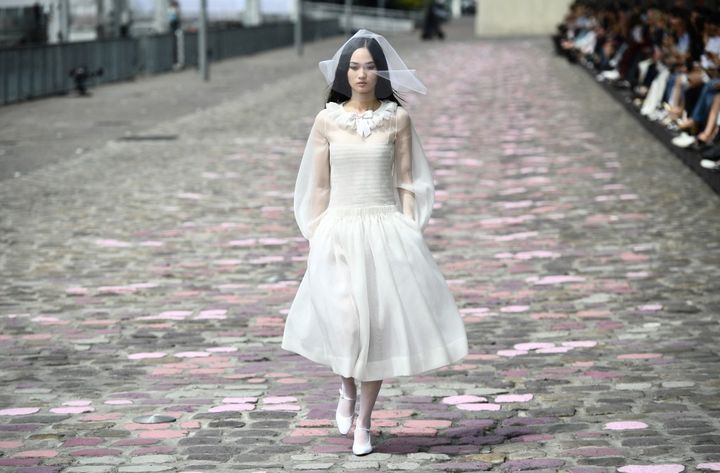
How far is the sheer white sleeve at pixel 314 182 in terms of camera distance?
680 cm

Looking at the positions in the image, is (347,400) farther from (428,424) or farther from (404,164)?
(404,164)

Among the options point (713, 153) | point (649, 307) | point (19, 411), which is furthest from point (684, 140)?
point (19, 411)

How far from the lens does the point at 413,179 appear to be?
6898 mm

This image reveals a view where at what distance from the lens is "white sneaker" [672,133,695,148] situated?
61.3ft

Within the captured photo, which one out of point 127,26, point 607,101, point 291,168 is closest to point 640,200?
point 291,168

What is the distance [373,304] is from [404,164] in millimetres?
673

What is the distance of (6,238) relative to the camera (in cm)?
1374

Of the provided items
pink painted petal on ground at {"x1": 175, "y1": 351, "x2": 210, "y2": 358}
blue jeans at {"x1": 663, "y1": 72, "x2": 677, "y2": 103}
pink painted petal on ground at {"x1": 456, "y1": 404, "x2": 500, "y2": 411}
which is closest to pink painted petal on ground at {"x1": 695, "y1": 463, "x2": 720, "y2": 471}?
pink painted petal on ground at {"x1": 456, "y1": 404, "x2": 500, "y2": 411}

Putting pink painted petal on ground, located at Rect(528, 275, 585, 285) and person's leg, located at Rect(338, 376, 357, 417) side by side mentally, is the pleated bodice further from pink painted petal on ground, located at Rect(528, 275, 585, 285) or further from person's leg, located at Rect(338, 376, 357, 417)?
pink painted petal on ground, located at Rect(528, 275, 585, 285)

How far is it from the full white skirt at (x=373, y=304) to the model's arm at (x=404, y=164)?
13 centimetres

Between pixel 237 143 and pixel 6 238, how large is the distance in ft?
27.8

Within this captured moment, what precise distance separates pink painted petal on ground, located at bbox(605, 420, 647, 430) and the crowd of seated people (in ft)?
31.3

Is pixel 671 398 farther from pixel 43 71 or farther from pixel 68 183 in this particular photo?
pixel 43 71

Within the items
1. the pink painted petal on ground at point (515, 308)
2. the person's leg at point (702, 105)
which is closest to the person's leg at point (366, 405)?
the pink painted petal on ground at point (515, 308)
